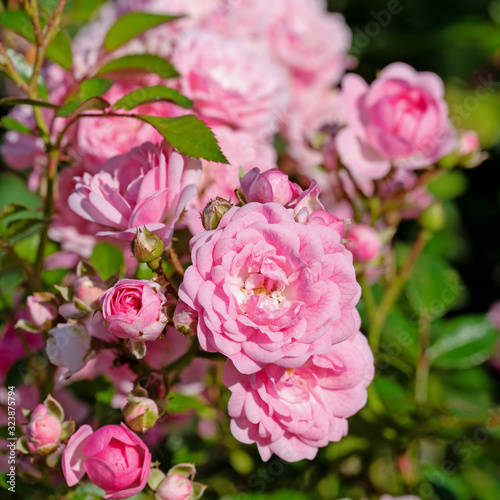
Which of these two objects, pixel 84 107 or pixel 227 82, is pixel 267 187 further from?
pixel 227 82

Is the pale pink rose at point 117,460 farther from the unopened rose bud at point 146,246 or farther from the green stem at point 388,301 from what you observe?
the green stem at point 388,301

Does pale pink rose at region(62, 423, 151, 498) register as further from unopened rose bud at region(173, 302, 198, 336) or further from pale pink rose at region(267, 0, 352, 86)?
pale pink rose at region(267, 0, 352, 86)

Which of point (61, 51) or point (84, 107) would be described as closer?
point (84, 107)

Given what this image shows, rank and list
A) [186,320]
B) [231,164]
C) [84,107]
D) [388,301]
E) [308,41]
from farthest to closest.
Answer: [308,41], [388,301], [231,164], [84,107], [186,320]

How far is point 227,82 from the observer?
3.15ft

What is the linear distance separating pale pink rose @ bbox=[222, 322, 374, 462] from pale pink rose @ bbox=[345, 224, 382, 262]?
32 cm

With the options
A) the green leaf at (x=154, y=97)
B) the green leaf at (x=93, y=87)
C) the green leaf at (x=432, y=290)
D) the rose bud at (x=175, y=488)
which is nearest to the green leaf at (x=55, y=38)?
the green leaf at (x=93, y=87)

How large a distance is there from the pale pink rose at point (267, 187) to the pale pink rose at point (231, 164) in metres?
0.14

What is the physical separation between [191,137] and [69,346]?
0.86 feet

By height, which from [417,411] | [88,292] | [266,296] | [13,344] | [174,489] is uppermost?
[266,296]

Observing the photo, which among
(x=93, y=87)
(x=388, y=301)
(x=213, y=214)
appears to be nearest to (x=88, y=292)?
(x=213, y=214)

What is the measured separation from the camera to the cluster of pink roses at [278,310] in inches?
20.8

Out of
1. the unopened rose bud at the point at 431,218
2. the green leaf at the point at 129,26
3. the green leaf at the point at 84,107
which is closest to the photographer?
the green leaf at the point at 84,107

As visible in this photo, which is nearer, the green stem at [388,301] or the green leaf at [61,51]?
the green leaf at [61,51]
